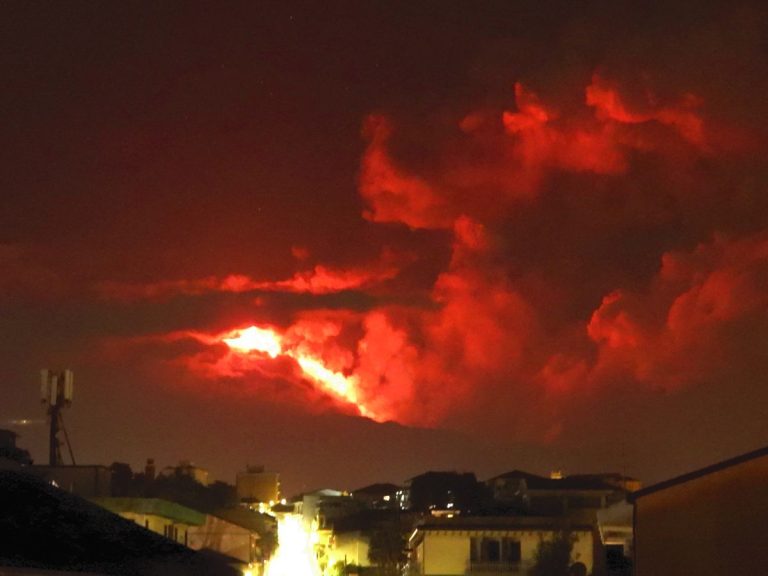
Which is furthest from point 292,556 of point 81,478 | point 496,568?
point 81,478

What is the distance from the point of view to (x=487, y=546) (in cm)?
3775

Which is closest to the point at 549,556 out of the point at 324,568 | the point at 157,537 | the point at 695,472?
the point at 324,568

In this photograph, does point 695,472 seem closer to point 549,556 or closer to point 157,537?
point 157,537

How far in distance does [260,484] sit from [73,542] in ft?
171

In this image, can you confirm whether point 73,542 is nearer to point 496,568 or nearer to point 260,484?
point 496,568

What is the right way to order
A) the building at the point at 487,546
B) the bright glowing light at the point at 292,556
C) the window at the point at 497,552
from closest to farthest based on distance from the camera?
the building at the point at 487,546 → the window at the point at 497,552 → the bright glowing light at the point at 292,556

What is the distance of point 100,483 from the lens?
26688 millimetres

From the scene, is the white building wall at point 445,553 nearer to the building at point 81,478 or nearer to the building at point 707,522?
the building at point 81,478

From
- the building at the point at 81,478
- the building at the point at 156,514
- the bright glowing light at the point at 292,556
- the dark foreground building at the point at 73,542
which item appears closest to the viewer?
the dark foreground building at the point at 73,542

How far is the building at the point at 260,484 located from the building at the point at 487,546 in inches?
995

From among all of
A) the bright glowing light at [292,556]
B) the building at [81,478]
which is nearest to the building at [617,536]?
the bright glowing light at [292,556]

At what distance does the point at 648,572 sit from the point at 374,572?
28.1 m

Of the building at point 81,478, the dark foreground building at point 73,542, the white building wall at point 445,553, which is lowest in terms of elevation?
the dark foreground building at point 73,542

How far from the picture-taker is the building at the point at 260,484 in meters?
62.3
